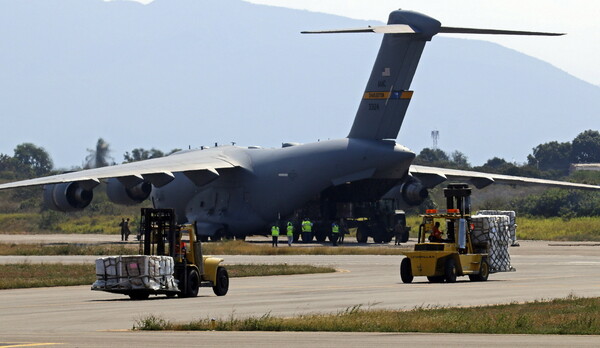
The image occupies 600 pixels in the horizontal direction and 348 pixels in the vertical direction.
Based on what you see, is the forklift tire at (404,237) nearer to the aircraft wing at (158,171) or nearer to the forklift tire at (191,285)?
the aircraft wing at (158,171)

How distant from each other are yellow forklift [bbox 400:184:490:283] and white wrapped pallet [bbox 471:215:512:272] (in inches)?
27.6

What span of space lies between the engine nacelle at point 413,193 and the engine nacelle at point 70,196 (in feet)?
57.7

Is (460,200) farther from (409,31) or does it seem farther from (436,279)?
(409,31)

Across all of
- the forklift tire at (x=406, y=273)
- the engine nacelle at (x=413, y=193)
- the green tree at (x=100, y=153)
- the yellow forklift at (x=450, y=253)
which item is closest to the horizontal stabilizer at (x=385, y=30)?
the engine nacelle at (x=413, y=193)

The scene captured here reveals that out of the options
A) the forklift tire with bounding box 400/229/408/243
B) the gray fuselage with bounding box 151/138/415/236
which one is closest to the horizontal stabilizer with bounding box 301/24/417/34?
the gray fuselage with bounding box 151/138/415/236

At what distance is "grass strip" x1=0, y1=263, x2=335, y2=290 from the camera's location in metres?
37.3

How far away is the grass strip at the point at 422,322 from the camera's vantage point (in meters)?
22.3

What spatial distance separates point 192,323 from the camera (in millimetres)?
23062

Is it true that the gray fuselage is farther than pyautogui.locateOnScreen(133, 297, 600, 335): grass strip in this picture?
Yes

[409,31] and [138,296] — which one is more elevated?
[409,31]

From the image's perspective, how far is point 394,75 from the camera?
204 feet

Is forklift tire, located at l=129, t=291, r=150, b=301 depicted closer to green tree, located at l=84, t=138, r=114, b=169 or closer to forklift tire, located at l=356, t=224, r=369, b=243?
forklift tire, located at l=356, t=224, r=369, b=243

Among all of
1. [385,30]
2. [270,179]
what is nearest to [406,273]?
[385,30]

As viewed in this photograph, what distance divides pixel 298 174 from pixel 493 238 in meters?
27.0
